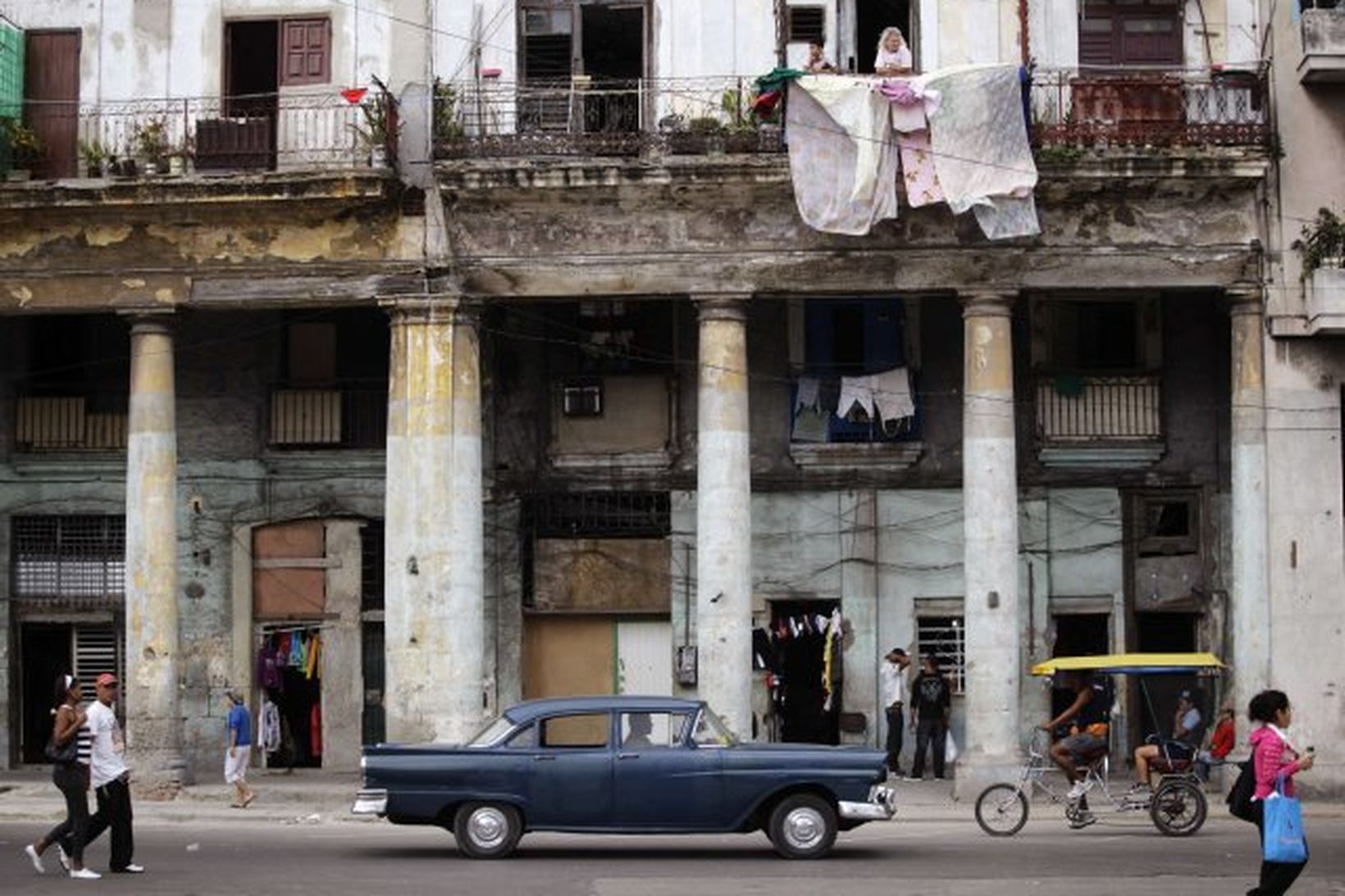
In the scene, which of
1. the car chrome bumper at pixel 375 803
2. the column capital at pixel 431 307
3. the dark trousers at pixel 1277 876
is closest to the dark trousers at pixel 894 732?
the column capital at pixel 431 307

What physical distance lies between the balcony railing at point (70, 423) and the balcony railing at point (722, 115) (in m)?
7.92

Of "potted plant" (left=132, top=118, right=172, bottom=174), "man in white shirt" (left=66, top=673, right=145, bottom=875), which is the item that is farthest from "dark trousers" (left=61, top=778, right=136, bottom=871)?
"potted plant" (left=132, top=118, right=172, bottom=174)

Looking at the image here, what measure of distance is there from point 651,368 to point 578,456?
1748 millimetres

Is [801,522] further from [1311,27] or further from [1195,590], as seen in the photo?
[1311,27]

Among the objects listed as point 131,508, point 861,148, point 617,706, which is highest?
point 861,148

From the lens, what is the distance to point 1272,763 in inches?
632

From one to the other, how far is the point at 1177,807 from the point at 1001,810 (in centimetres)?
195

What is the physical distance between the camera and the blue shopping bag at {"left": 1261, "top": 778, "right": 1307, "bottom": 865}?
1569 centimetres

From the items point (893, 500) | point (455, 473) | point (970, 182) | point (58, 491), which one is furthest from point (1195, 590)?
point (58, 491)

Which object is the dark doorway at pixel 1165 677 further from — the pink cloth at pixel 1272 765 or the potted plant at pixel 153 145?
the pink cloth at pixel 1272 765

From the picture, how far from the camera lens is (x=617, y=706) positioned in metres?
22.2

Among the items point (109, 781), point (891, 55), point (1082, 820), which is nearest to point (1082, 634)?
point (1082, 820)

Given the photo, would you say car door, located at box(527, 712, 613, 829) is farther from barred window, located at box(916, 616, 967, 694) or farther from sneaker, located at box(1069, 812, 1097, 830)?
barred window, located at box(916, 616, 967, 694)

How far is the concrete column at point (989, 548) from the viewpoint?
3025cm
